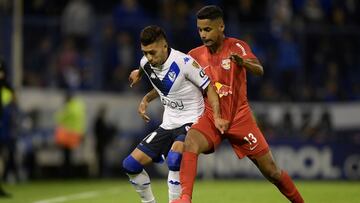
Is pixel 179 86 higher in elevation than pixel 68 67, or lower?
higher

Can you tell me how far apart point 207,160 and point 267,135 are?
1478 mm

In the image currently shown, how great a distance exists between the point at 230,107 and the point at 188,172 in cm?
97

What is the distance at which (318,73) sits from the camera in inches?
819

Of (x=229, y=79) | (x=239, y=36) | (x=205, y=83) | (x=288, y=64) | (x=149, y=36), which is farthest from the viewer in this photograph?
(x=239, y=36)

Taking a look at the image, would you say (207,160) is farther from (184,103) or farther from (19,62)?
(184,103)

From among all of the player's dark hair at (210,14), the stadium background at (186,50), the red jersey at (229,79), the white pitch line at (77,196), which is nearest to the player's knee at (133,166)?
the red jersey at (229,79)

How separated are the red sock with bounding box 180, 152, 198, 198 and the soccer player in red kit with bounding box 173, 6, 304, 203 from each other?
0.19 m

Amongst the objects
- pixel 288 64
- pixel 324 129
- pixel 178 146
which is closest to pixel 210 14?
pixel 178 146

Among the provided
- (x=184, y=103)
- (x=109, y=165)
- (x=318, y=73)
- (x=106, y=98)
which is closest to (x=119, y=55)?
(x=106, y=98)

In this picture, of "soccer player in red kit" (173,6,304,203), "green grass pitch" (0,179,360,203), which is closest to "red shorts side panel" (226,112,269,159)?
"soccer player in red kit" (173,6,304,203)

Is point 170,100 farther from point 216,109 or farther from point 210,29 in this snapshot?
point 210,29

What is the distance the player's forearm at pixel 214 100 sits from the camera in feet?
30.7

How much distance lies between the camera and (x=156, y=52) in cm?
961

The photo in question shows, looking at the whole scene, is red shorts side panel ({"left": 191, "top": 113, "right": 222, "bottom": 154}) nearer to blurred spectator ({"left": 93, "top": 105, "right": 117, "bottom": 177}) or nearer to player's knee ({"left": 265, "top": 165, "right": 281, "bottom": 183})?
player's knee ({"left": 265, "top": 165, "right": 281, "bottom": 183})
